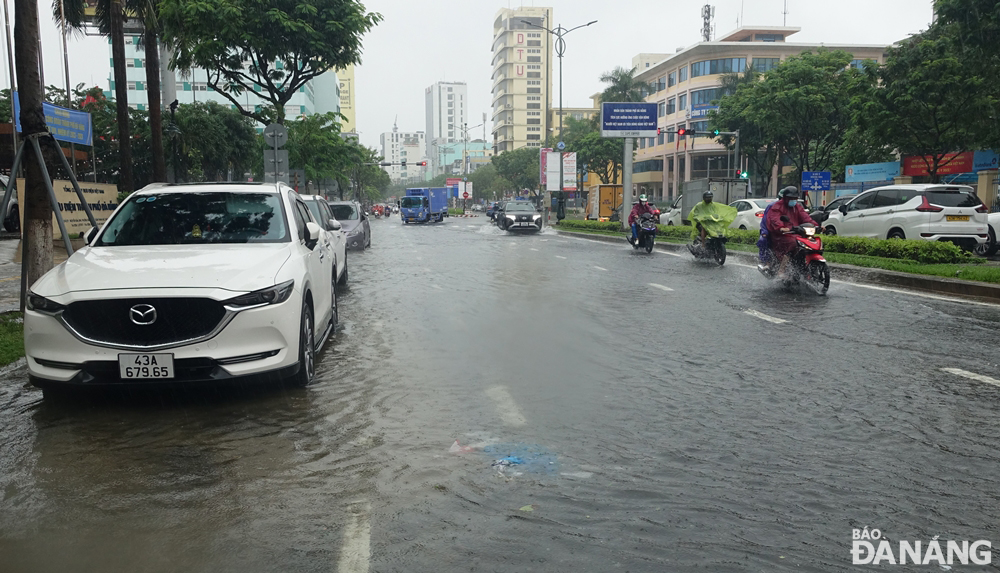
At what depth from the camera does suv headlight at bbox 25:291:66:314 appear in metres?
5.40

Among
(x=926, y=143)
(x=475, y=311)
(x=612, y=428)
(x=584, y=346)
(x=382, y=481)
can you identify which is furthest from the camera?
(x=926, y=143)

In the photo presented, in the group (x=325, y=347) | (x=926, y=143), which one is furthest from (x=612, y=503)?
(x=926, y=143)

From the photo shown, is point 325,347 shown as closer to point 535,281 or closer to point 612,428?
point 612,428

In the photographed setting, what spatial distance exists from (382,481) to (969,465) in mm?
3064

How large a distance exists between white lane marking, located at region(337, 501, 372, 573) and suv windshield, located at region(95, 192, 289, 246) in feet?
11.5

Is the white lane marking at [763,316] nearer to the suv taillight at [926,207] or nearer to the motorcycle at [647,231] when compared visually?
the suv taillight at [926,207]

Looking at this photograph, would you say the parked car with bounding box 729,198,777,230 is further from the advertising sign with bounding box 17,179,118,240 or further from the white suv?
the white suv

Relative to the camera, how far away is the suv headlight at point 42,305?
5398mm

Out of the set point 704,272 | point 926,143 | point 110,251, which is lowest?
point 704,272

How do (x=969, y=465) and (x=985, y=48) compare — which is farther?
(x=985, y=48)

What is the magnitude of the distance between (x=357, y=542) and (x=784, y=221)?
10.7 m

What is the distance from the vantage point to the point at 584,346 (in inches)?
320

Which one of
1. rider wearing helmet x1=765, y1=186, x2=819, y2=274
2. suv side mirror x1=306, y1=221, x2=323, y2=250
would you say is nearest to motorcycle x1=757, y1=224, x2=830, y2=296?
rider wearing helmet x1=765, y1=186, x2=819, y2=274

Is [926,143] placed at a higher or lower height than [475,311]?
higher
